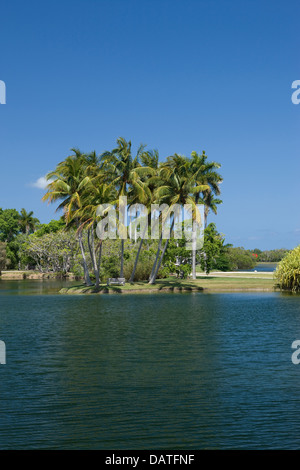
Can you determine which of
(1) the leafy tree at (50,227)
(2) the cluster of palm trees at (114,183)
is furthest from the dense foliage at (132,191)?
(1) the leafy tree at (50,227)

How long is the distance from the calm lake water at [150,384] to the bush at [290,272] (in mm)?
21607

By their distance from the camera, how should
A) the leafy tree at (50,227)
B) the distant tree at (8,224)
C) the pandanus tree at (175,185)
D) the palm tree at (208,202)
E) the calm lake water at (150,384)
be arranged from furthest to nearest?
the distant tree at (8,224) → the leafy tree at (50,227) → the palm tree at (208,202) → the pandanus tree at (175,185) → the calm lake water at (150,384)

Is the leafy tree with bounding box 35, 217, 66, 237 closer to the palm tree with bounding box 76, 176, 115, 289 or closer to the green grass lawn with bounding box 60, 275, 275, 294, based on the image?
the green grass lawn with bounding box 60, 275, 275, 294

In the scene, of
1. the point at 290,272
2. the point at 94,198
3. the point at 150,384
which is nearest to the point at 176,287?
the point at 290,272

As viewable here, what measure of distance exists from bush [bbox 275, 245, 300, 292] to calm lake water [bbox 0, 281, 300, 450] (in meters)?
21.6

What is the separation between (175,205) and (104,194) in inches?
283

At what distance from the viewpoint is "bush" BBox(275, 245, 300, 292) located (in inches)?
1918

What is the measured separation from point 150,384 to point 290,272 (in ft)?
123

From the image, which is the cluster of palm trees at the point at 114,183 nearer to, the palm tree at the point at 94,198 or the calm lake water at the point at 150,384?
the palm tree at the point at 94,198

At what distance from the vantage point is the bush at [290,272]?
48719 mm

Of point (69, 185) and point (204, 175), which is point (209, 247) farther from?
point (69, 185)

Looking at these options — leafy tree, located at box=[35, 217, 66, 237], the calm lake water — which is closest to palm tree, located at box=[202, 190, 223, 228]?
the calm lake water

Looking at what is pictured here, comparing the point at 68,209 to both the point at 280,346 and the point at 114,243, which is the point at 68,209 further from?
the point at 280,346

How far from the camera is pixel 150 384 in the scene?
1403 centimetres
